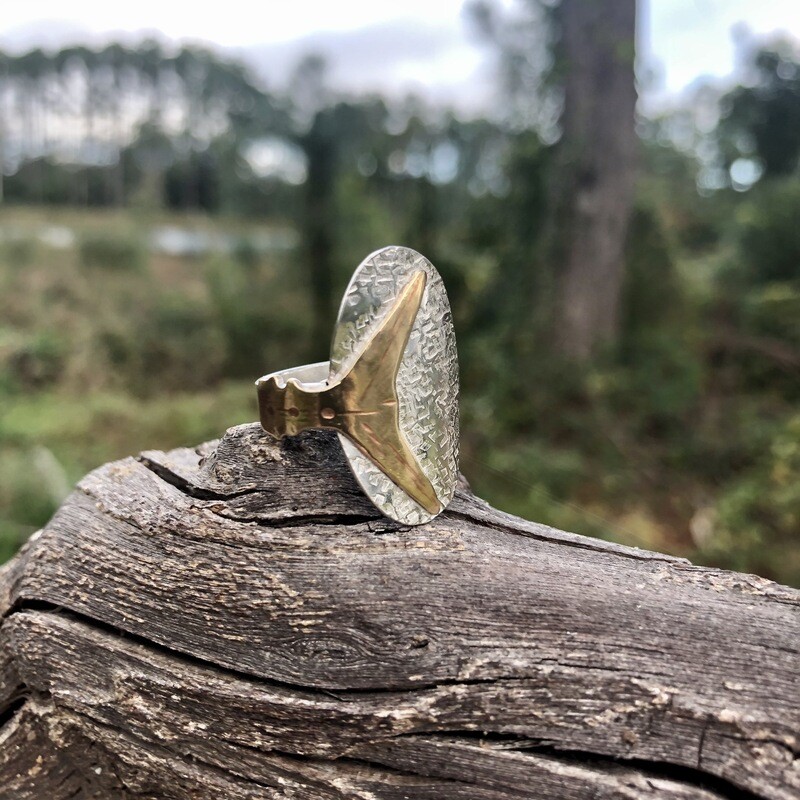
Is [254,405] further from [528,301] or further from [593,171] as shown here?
[593,171]

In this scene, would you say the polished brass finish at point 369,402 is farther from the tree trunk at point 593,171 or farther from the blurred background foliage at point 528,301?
the tree trunk at point 593,171

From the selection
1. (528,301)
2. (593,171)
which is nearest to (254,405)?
(528,301)

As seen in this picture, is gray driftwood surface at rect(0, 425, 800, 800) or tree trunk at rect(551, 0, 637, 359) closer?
gray driftwood surface at rect(0, 425, 800, 800)

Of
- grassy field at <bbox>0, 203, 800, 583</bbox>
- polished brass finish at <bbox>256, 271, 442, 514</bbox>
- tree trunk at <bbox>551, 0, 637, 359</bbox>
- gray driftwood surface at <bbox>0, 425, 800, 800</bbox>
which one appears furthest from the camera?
tree trunk at <bbox>551, 0, 637, 359</bbox>

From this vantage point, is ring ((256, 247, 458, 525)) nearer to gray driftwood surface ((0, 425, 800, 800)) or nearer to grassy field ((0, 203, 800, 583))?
gray driftwood surface ((0, 425, 800, 800))

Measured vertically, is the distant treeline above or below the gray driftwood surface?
above

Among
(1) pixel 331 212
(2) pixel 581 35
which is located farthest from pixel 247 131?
(2) pixel 581 35

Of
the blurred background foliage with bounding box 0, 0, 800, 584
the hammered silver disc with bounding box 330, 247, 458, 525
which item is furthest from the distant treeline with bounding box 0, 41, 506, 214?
the hammered silver disc with bounding box 330, 247, 458, 525

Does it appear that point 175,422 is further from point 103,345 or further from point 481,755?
point 481,755
